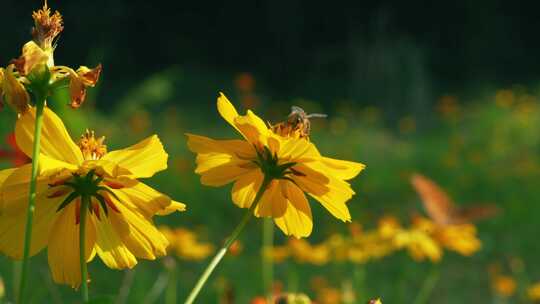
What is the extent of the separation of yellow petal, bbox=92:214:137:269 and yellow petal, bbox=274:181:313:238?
0.13 metres

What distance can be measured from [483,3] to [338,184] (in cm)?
921

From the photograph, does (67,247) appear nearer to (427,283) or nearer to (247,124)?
(247,124)

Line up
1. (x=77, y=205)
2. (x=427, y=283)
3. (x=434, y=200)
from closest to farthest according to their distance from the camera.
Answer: (x=77, y=205), (x=434, y=200), (x=427, y=283)

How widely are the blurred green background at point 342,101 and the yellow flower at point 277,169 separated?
2.43 ft

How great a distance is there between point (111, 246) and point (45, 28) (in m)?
0.15

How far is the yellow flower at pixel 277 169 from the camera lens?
1.93 feet

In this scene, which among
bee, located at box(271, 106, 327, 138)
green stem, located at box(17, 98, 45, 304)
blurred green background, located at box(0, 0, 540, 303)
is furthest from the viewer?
blurred green background, located at box(0, 0, 540, 303)

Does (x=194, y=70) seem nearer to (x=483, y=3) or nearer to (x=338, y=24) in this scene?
(x=338, y=24)

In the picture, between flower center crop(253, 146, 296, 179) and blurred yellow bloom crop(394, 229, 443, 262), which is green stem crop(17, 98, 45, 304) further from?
blurred yellow bloom crop(394, 229, 443, 262)

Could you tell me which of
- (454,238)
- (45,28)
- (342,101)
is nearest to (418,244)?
(454,238)

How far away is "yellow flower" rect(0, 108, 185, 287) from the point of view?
51 cm

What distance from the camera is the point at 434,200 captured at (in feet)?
4.20

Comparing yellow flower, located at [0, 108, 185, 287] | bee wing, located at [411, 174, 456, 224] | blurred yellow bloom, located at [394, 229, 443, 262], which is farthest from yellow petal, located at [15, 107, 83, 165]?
blurred yellow bloom, located at [394, 229, 443, 262]

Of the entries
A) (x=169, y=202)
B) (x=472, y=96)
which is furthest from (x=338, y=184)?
(x=472, y=96)
